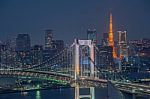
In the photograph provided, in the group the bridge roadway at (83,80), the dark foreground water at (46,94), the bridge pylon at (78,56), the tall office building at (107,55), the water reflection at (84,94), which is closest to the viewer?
the bridge roadway at (83,80)

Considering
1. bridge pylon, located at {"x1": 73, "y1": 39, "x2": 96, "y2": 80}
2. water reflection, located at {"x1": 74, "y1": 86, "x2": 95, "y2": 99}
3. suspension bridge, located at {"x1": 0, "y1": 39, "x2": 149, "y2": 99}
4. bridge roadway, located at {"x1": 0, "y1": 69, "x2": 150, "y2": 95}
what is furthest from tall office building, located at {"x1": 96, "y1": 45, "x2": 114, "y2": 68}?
water reflection, located at {"x1": 74, "y1": 86, "x2": 95, "y2": 99}

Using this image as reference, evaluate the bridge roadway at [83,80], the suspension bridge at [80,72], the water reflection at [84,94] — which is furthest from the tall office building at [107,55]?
the water reflection at [84,94]

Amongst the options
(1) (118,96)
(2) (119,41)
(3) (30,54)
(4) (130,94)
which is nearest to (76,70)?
(4) (130,94)

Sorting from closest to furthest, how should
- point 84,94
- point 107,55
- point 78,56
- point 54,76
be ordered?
point 84,94, point 78,56, point 54,76, point 107,55

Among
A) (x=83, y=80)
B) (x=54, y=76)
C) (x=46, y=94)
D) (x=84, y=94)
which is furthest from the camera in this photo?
(x=46, y=94)

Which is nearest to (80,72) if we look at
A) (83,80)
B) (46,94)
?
(83,80)

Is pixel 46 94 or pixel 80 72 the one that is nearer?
pixel 80 72

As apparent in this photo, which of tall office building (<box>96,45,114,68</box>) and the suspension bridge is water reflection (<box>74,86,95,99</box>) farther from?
tall office building (<box>96,45,114,68</box>)

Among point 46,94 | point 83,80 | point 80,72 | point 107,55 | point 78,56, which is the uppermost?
point 107,55

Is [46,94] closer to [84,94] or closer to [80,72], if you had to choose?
[80,72]

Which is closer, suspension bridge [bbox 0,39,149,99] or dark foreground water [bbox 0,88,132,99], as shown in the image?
suspension bridge [bbox 0,39,149,99]

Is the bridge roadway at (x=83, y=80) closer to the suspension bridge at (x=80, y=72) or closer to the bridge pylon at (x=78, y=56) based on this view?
the suspension bridge at (x=80, y=72)

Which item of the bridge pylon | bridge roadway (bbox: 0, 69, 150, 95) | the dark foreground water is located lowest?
the dark foreground water
